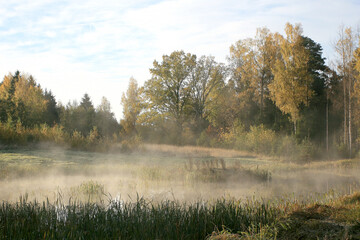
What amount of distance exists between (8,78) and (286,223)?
4102 centimetres

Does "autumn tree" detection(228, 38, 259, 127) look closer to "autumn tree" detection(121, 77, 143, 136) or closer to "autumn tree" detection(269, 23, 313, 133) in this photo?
"autumn tree" detection(269, 23, 313, 133)

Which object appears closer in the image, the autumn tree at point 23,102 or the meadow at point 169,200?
the meadow at point 169,200

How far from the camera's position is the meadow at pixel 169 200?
14.7ft

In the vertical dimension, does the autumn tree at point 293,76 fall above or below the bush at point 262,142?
above

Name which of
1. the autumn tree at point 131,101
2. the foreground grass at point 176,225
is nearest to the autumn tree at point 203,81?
the autumn tree at point 131,101

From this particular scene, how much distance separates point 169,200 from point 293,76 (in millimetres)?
19408

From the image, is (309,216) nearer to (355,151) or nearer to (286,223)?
(286,223)

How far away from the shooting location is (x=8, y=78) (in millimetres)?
38094

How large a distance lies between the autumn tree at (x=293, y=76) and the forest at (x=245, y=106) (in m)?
0.07

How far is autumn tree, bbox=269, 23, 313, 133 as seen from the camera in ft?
72.5

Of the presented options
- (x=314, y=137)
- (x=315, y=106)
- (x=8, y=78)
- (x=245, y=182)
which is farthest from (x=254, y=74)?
(x=8, y=78)

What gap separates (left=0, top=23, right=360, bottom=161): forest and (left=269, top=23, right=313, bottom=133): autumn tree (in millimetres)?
72

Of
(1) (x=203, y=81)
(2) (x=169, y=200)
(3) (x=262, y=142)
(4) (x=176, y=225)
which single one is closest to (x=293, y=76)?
(3) (x=262, y=142)

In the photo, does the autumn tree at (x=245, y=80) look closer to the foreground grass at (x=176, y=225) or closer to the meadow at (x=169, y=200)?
the meadow at (x=169, y=200)
